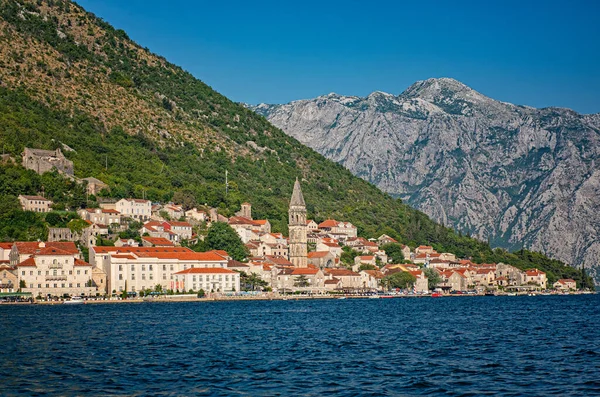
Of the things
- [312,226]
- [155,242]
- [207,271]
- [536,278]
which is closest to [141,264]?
[207,271]

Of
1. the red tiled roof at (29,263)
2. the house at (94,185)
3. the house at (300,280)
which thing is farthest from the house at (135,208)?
the red tiled roof at (29,263)

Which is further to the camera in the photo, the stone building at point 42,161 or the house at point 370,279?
the house at point 370,279

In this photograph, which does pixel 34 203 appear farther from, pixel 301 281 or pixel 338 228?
pixel 338 228

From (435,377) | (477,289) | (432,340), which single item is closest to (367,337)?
(432,340)

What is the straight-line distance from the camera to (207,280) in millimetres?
128750

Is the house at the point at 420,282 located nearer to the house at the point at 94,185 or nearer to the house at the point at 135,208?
the house at the point at 135,208

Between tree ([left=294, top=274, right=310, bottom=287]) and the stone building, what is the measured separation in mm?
42008

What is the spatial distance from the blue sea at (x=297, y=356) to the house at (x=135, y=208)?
60.7 metres

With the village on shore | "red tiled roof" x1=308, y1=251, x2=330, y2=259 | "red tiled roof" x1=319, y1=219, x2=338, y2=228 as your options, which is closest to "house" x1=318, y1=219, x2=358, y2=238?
"red tiled roof" x1=319, y1=219, x2=338, y2=228

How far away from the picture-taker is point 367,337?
62.9m

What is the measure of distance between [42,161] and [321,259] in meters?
50.1

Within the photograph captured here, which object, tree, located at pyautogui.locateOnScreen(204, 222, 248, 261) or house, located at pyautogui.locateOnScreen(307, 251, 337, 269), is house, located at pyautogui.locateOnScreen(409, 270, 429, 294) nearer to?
house, located at pyautogui.locateOnScreen(307, 251, 337, 269)

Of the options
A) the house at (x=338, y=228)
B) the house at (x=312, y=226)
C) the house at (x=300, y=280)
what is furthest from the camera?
the house at (x=338, y=228)

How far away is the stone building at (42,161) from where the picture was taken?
478ft
